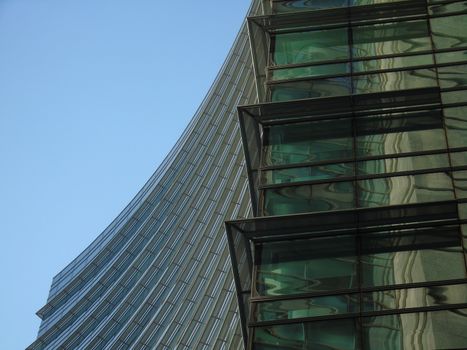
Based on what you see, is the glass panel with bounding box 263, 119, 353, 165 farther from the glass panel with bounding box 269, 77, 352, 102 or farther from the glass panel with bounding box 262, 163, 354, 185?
the glass panel with bounding box 269, 77, 352, 102

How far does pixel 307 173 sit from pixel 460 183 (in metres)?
2.58

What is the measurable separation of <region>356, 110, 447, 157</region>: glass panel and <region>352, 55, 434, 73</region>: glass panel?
60.4 inches

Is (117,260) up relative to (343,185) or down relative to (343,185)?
up

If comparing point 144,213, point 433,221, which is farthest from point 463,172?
point 144,213

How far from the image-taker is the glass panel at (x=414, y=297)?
41.1 feet

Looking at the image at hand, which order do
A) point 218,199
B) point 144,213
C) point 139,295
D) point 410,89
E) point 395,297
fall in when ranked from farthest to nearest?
1. point 144,213
2. point 139,295
3. point 218,199
4. point 410,89
5. point 395,297

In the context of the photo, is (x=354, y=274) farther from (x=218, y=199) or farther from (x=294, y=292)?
(x=218, y=199)

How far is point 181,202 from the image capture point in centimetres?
3941

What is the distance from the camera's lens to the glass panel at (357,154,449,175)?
570 inches

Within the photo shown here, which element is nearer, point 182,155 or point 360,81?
point 360,81

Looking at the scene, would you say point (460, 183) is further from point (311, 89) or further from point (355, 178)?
point (311, 89)

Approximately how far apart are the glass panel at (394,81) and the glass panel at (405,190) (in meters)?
2.31

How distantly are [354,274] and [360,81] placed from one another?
4628 millimetres

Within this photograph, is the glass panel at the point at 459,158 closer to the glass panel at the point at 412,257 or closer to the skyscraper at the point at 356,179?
the skyscraper at the point at 356,179
